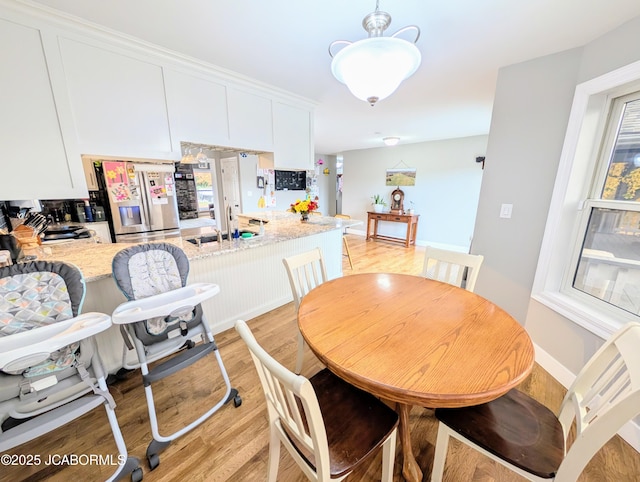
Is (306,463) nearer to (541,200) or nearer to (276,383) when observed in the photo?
(276,383)

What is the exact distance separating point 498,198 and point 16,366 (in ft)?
10.4

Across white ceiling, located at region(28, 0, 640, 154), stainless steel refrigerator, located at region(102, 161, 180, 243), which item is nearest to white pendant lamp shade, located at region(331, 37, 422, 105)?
white ceiling, located at region(28, 0, 640, 154)

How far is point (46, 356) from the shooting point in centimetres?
96

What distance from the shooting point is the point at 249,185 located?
5.29 meters

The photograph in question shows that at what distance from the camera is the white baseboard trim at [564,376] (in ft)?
4.37

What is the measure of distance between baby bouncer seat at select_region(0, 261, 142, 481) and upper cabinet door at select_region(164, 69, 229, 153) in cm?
137

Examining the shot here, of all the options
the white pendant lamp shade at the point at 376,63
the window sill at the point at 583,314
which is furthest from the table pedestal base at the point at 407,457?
the white pendant lamp shade at the point at 376,63

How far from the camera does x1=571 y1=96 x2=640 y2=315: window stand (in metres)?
1.55

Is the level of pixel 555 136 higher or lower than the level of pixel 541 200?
higher

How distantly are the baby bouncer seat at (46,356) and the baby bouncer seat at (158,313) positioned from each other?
0.50 feet

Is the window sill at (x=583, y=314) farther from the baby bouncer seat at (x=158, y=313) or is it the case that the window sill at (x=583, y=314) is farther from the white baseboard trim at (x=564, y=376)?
the baby bouncer seat at (x=158, y=313)

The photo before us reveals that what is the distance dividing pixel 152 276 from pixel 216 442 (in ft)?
3.40

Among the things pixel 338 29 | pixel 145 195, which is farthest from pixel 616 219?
pixel 145 195

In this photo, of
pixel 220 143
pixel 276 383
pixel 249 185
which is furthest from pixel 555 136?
pixel 249 185
